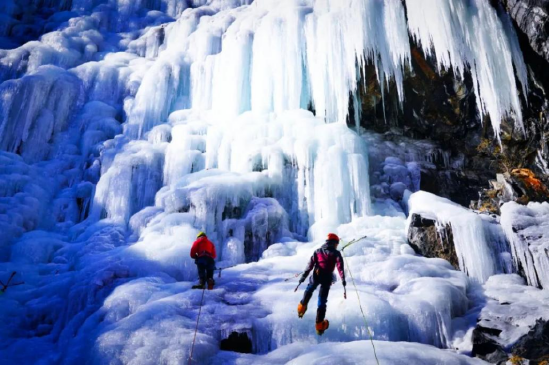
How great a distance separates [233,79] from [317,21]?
3351mm

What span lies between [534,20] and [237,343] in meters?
8.68

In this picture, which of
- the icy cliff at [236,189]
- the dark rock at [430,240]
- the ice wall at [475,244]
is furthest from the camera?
the dark rock at [430,240]

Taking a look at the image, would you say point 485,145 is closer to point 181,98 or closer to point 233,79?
point 233,79

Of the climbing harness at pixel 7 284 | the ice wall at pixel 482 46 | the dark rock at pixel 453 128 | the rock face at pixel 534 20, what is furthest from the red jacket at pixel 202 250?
the rock face at pixel 534 20

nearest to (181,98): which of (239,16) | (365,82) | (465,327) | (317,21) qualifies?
(239,16)

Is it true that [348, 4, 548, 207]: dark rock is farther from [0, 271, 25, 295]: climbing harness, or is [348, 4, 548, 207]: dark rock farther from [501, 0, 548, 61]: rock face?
[0, 271, 25, 295]: climbing harness

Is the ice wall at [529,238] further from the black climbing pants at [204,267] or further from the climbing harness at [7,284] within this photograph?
the climbing harness at [7,284]

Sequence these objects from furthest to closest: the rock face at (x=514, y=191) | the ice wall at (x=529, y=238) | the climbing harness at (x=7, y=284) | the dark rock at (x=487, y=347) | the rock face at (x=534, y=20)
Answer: the rock face at (x=514, y=191) < the rock face at (x=534, y=20) < the climbing harness at (x=7, y=284) < the ice wall at (x=529, y=238) < the dark rock at (x=487, y=347)

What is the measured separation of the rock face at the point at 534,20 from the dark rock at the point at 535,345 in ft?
21.0

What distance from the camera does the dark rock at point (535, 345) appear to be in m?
4.24

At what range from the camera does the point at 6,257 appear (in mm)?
9766

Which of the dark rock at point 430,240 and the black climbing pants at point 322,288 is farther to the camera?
the dark rock at point 430,240

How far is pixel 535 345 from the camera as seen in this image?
439cm

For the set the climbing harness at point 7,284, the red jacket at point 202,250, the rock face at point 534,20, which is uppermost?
the rock face at point 534,20
